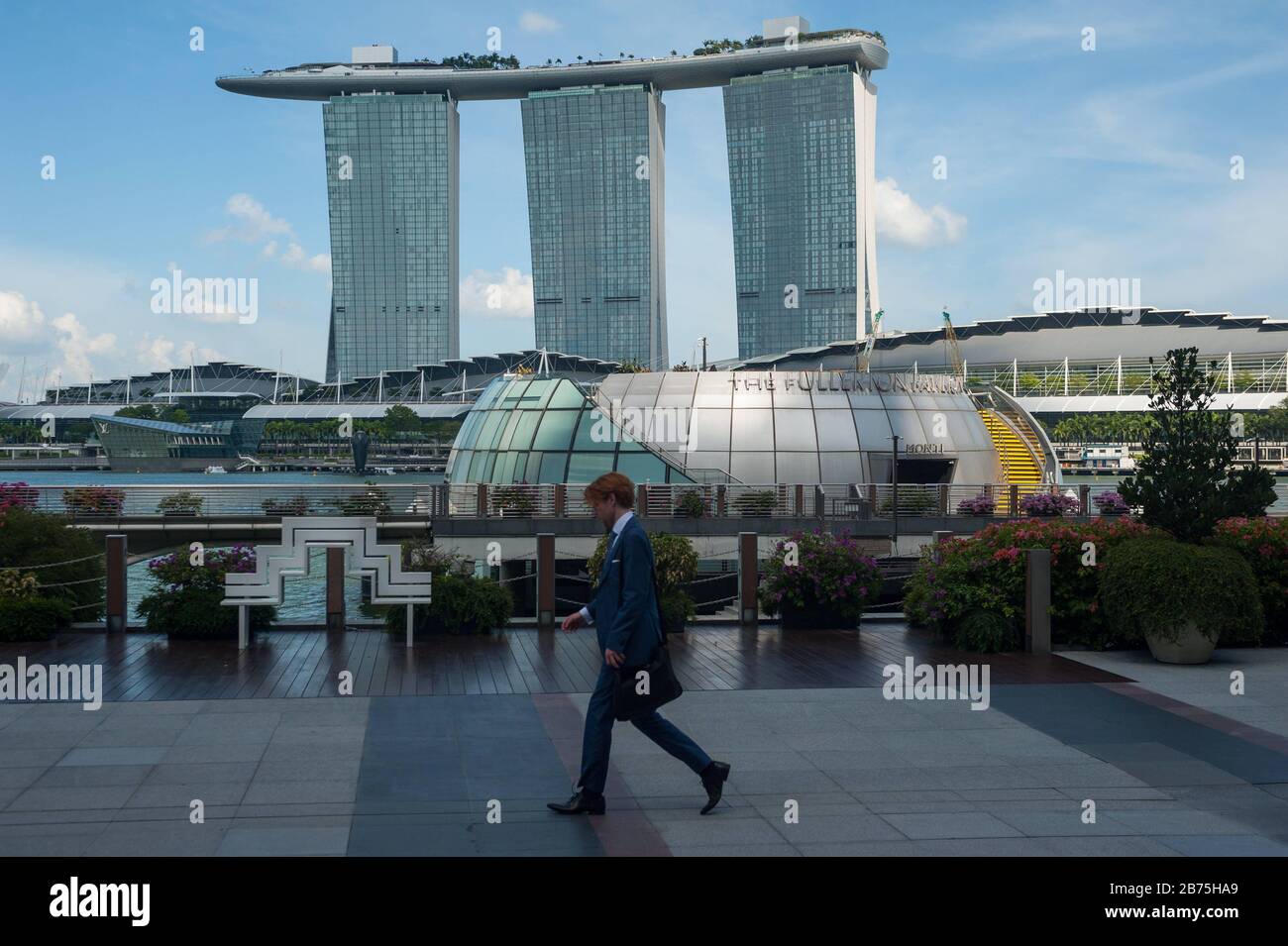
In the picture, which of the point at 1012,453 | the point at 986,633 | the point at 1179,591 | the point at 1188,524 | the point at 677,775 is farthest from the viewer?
the point at 1012,453

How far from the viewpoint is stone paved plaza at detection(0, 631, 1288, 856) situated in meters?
7.71

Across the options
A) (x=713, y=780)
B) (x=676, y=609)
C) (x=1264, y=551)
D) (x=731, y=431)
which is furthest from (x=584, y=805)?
(x=731, y=431)

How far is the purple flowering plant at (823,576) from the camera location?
16516 mm

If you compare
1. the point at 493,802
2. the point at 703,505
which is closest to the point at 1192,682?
the point at 493,802

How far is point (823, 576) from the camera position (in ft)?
54.2

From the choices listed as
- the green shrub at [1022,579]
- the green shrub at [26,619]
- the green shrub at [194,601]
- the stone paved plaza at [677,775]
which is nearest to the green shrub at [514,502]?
the green shrub at [194,601]

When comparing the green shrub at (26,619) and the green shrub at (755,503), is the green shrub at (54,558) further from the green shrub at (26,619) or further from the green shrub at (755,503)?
the green shrub at (755,503)

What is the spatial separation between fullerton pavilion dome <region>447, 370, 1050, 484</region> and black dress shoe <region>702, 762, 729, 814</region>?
2541cm

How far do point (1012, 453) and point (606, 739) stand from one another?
38.1 metres

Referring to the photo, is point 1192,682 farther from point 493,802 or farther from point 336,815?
point 336,815

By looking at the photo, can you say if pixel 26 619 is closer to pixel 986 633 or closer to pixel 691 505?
pixel 986 633

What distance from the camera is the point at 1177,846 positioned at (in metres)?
7.55

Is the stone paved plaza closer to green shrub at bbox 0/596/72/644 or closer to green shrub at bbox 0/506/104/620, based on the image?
green shrub at bbox 0/596/72/644
